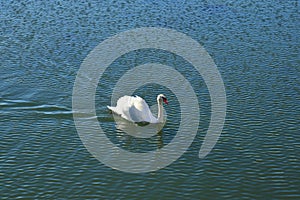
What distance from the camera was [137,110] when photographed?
3925cm

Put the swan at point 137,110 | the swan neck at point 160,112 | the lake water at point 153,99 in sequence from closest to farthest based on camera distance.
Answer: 1. the lake water at point 153,99
2. the swan neck at point 160,112
3. the swan at point 137,110

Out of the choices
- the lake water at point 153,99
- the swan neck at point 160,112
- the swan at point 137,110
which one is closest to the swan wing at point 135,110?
the swan at point 137,110

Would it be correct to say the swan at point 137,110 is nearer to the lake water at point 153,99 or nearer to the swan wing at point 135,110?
the swan wing at point 135,110

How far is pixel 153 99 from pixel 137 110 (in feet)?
12.9

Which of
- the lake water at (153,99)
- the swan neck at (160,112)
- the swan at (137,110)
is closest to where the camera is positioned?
the lake water at (153,99)

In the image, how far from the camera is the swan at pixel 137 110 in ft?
128

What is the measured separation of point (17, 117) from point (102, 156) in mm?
8241

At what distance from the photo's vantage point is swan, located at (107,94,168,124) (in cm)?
3903

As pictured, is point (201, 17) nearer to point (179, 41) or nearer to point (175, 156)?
point (179, 41)

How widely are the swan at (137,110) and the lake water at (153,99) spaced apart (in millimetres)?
846

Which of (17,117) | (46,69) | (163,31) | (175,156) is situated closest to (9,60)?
(46,69)

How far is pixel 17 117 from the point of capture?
130 ft

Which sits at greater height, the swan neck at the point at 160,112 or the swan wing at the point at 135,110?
the swan wing at the point at 135,110

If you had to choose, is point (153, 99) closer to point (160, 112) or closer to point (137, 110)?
point (137, 110)
